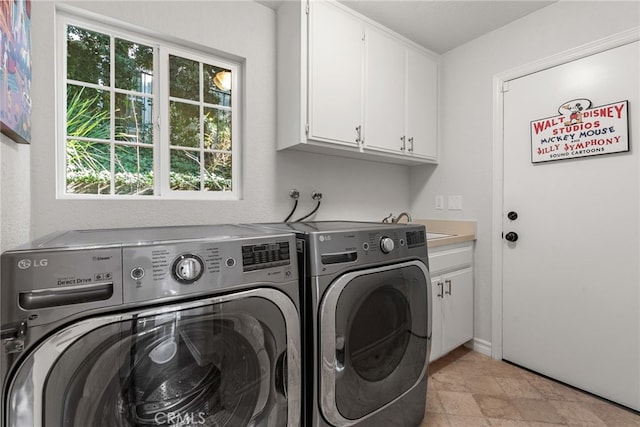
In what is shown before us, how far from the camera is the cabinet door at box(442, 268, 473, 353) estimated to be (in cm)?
217

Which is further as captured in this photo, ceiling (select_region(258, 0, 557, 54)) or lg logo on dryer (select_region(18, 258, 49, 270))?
ceiling (select_region(258, 0, 557, 54))

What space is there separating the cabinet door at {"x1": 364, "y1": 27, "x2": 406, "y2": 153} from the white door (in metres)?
0.79

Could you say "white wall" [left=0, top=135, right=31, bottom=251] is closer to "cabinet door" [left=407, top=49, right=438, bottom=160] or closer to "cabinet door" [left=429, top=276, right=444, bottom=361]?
"cabinet door" [left=429, top=276, right=444, bottom=361]

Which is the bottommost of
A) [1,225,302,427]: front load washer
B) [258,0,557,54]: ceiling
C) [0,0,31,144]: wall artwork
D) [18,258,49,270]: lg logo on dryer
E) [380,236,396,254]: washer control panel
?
[1,225,302,427]: front load washer

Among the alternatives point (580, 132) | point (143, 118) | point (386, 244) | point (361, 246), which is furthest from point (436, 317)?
point (143, 118)

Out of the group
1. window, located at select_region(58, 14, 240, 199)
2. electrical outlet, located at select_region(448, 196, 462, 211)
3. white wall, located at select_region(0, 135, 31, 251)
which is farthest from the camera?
electrical outlet, located at select_region(448, 196, 462, 211)

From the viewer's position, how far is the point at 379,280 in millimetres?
1336

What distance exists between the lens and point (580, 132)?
189cm

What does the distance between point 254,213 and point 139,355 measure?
124 cm

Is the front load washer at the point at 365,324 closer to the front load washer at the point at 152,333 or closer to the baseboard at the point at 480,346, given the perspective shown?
the front load washer at the point at 152,333

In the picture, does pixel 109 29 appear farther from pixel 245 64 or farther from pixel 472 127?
pixel 472 127

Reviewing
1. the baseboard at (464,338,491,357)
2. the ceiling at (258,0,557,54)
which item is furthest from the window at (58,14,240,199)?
the baseboard at (464,338,491,357)

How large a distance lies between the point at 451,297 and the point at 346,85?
1.66 m

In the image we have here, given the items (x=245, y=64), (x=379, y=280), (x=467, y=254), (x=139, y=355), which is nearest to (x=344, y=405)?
(x=379, y=280)
